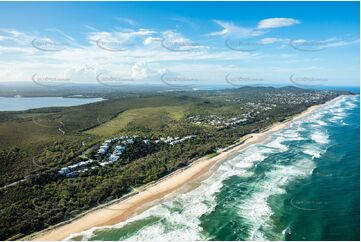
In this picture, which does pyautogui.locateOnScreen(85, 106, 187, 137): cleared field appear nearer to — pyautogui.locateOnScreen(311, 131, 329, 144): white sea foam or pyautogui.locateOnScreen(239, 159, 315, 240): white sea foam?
pyautogui.locateOnScreen(311, 131, 329, 144): white sea foam

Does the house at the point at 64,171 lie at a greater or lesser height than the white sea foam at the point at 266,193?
greater

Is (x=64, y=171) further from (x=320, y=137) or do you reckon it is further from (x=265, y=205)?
(x=320, y=137)

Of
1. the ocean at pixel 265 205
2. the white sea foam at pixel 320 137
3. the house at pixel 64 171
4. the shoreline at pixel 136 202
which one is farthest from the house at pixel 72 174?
the white sea foam at pixel 320 137

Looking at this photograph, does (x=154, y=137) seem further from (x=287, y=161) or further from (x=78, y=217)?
(x=78, y=217)

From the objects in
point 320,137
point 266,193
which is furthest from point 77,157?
point 320,137

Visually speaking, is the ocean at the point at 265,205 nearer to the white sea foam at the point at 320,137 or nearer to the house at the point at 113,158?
the white sea foam at the point at 320,137

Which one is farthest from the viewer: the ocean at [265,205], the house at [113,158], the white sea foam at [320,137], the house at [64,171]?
the white sea foam at [320,137]
